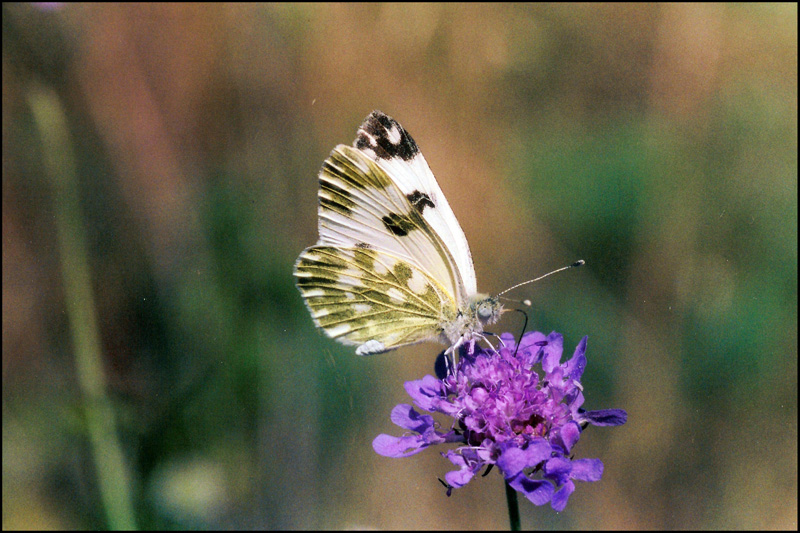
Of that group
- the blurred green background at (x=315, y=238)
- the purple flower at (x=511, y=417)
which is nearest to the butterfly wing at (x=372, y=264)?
the purple flower at (x=511, y=417)

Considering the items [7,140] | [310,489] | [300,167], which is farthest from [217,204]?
[310,489]

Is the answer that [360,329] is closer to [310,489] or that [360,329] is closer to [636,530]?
[310,489]

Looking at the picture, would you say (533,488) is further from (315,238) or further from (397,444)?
(315,238)

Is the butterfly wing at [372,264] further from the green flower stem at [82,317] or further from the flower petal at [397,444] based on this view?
the green flower stem at [82,317]

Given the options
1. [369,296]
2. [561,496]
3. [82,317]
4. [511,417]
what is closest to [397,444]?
[511,417]

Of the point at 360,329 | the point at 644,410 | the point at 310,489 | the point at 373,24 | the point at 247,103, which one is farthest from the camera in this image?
the point at 373,24

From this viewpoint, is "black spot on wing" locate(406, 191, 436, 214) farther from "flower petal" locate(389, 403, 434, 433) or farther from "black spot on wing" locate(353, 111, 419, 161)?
"flower petal" locate(389, 403, 434, 433)
